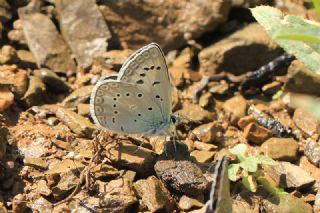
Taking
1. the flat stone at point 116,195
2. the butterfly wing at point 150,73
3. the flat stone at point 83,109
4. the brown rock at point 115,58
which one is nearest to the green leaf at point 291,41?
the butterfly wing at point 150,73

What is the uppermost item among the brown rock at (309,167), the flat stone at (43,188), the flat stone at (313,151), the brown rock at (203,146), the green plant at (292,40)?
the green plant at (292,40)

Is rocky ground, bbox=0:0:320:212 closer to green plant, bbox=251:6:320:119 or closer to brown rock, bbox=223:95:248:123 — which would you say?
brown rock, bbox=223:95:248:123

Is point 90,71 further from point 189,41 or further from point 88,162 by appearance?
point 88,162

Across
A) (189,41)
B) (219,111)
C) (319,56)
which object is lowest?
(219,111)

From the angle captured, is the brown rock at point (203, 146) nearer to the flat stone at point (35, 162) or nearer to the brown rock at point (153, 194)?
the brown rock at point (153, 194)

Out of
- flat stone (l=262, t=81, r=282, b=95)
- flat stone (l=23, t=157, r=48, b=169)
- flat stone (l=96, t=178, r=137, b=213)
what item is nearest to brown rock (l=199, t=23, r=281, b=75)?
flat stone (l=262, t=81, r=282, b=95)

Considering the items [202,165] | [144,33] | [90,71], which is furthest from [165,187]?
[144,33]
